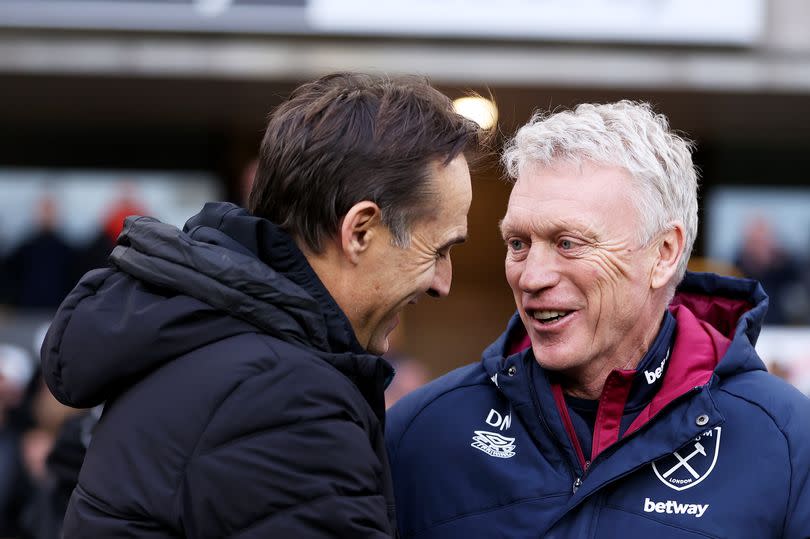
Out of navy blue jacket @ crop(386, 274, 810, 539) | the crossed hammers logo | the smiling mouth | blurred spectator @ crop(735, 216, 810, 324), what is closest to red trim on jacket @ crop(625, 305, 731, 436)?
navy blue jacket @ crop(386, 274, 810, 539)

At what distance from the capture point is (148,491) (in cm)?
176

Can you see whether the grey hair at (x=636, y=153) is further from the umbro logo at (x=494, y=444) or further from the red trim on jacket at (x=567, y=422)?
the umbro logo at (x=494, y=444)

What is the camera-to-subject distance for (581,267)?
2.39 metres

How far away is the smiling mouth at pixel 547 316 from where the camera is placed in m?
2.43

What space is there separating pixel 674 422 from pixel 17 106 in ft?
26.6

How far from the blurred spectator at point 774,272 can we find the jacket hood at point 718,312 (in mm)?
6677

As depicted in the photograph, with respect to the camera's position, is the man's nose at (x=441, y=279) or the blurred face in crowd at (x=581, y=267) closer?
the man's nose at (x=441, y=279)

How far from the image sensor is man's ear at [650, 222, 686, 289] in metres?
2.46

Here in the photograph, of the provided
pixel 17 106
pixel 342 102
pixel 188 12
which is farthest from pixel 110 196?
pixel 342 102

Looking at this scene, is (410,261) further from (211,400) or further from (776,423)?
(776,423)

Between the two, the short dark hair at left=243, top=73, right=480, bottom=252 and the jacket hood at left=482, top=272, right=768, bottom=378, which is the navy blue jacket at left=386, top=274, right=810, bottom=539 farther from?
the short dark hair at left=243, top=73, right=480, bottom=252

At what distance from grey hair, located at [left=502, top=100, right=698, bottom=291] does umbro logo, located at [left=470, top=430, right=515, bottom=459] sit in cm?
52

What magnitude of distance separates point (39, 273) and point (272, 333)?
25.8 ft

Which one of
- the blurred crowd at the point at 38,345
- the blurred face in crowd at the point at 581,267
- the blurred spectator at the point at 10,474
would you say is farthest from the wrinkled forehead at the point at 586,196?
the blurred spectator at the point at 10,474
